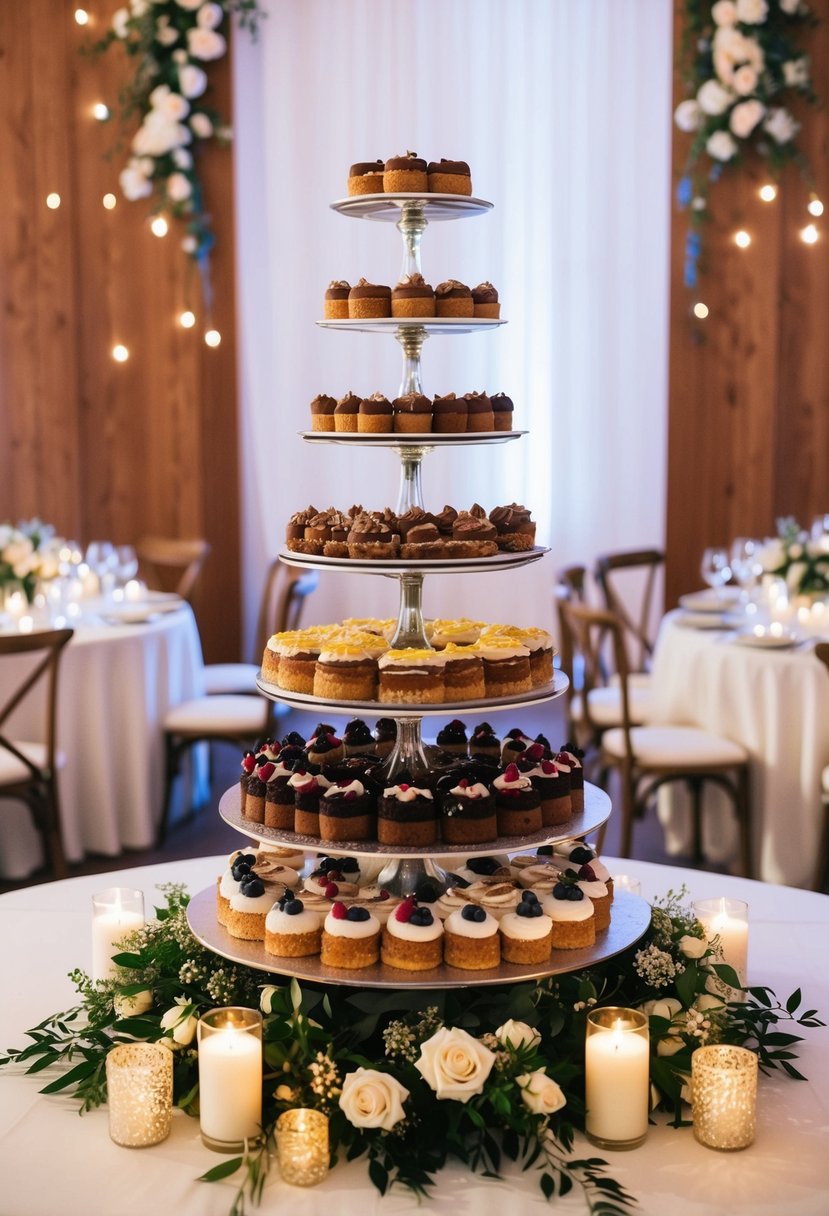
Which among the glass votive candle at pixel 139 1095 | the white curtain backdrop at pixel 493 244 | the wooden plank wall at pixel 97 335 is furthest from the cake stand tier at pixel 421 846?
the white curtain backdrop at pixel 493 244

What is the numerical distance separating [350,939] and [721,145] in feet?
18.0

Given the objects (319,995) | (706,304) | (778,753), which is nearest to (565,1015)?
(319,995)

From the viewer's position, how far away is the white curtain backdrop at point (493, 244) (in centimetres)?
760

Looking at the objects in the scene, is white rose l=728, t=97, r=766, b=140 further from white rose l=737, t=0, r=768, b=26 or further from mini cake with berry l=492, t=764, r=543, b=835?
mini cake with berry l=492, t=764, r=543, b=835

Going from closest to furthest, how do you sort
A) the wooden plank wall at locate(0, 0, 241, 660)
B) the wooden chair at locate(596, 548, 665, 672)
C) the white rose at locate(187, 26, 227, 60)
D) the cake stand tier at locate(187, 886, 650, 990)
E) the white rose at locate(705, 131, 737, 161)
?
the cake stand tier at locate(187, 886, 650, 990)
the wooden chair at locate(596, 548, 665, 672)
the white rose at locate(705, 131, 737, 161)
the white rose at locate(187, 26, 227, 60)
the wooden plank wall at locate(0, 0, 241, 660)

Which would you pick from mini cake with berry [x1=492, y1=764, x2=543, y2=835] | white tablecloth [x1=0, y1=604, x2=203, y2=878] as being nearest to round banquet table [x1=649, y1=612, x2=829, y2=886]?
white tablecloth [x1=0, y1=604, x2=203, y2=878]

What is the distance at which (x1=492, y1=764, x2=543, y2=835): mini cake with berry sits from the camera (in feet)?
7.31

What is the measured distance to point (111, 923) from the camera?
→ 2.36 m

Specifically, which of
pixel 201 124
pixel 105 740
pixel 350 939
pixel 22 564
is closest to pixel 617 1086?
pixel 350 939

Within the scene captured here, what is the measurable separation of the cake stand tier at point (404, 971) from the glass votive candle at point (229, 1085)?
6.4 inches

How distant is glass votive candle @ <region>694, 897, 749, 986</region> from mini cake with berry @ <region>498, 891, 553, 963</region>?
0.32m

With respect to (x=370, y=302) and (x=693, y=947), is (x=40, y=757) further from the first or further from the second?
(x=693, y=947)

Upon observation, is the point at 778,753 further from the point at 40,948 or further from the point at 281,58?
the point at 281,58

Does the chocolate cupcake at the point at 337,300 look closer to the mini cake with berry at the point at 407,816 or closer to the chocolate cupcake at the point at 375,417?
the chocolate cupcake at the point at 375,417
